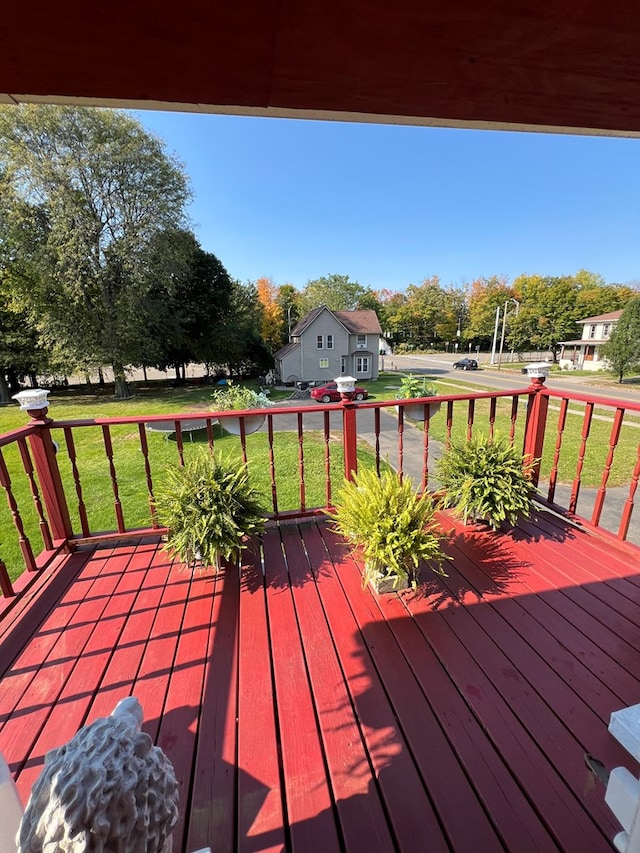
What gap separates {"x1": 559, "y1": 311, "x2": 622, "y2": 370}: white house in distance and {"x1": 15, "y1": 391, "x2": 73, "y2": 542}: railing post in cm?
3206

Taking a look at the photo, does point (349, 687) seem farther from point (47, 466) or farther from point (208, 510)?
point (47, 466)

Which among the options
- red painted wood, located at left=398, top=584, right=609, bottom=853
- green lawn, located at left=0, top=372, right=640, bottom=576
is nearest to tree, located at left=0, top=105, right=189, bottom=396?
green lawn, located at left=0, top=372, right=640, bottom=576

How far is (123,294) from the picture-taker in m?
14.4

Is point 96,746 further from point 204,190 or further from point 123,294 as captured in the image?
point 204,190

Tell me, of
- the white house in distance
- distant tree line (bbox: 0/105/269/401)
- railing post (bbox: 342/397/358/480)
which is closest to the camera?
railing post (bbox: 342/397/358/480)

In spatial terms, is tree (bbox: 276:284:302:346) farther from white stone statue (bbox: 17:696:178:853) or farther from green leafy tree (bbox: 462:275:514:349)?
white stone statue (bbox: 17:696:178:853)

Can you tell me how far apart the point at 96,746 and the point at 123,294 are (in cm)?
1684

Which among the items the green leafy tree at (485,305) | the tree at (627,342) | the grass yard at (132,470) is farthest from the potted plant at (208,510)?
the green leafy tree at (485,305)

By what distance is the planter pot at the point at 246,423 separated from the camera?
7.97ft

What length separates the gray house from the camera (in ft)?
73.0

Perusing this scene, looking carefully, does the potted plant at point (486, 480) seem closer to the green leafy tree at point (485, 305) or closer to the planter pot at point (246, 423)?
the planter pot at point (246, 423)

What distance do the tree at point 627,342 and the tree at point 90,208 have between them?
75.1 feet

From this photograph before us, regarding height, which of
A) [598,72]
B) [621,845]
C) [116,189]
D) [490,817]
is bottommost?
[490,817]

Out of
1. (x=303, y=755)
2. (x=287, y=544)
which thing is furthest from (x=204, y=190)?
(x=303, y=755)
